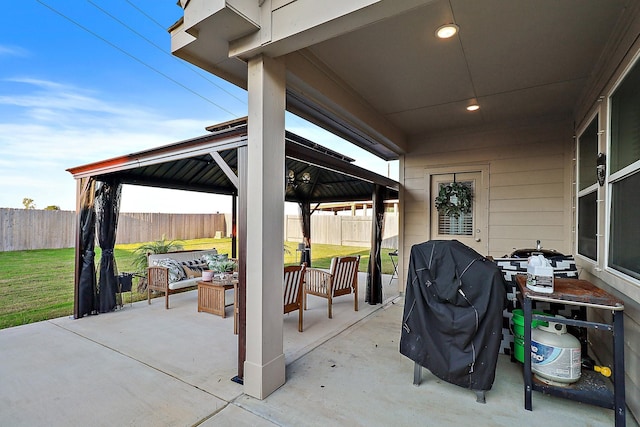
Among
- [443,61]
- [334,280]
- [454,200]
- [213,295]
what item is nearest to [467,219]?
[454,200]

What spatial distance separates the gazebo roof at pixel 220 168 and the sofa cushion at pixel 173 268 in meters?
1.47

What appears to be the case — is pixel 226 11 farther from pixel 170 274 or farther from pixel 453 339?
pixel 170 274

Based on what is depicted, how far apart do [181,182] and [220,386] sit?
4551mm

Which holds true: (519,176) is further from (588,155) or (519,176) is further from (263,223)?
(263,223)

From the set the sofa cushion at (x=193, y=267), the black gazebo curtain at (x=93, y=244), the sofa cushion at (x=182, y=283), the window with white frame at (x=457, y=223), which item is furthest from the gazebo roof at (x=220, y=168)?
the sofa cushion at (x=182, y=283)

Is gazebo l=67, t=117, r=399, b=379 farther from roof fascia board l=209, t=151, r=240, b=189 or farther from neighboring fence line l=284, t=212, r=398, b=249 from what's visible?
neighboring fence line l=284, t=212, r=398, b=249

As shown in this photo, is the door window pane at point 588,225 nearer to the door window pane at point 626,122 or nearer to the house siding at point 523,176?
the house siding at point 523,176

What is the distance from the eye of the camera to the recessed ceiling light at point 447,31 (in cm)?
234

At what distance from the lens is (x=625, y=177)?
2.07 meters

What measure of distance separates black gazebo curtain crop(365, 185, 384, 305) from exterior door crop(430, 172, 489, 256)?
3.12 feet

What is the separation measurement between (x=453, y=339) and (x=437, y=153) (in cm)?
380

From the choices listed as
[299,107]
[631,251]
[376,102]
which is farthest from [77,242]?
[631,251]

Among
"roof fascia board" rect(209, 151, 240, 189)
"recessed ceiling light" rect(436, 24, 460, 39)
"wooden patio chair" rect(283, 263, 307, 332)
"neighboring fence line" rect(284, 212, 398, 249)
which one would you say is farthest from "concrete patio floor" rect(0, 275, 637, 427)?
"neighboring fence line" rect(284, 212, 398, 249)

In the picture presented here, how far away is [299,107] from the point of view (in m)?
3.54
